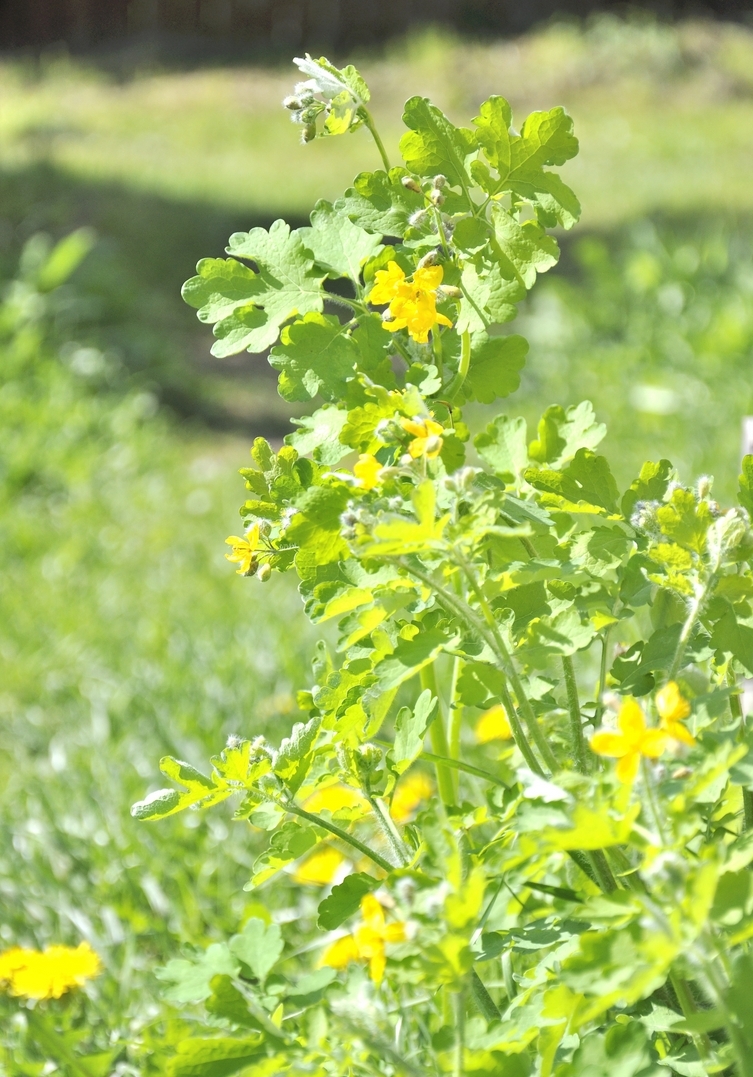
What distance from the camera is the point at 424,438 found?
834 mm

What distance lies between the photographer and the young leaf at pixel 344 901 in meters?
0.89

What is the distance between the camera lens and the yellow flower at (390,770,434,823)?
5.64 feet

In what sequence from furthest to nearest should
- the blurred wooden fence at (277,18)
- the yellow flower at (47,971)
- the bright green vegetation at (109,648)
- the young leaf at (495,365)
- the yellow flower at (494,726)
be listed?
the blurred wooden fence at (277,18)
the bright green vegetation at (109,648)
the yellow flower at (494,726)
the yellow flower at (47,971)
the young leaf at (495,365)

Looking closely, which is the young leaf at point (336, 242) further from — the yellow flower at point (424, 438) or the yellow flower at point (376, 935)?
the yellow flower at point (376, 935)

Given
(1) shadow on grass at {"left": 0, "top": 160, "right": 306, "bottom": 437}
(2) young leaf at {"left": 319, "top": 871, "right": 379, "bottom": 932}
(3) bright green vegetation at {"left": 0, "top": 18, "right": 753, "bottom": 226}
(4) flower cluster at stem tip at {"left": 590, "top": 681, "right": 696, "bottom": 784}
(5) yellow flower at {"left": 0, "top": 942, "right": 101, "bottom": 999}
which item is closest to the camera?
(4) flower cluster at stem tip at {"left": 590, "top": 681, "right": 696, "bottom": 784}

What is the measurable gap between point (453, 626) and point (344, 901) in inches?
8.5

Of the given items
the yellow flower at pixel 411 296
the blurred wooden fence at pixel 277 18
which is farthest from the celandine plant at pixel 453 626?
the blurred wooden fence at pixel 277 18

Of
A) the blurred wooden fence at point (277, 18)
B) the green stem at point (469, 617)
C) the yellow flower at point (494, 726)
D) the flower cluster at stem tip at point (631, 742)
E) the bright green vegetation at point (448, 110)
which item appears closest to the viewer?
the flower cluster at stem tip at point (631, 742)

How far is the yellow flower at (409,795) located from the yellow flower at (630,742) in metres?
1.02

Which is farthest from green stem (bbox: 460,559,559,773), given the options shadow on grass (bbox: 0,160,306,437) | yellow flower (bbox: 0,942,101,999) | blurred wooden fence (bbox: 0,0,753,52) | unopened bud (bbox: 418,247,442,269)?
blurred wooden fence (bbox: 0,0,753,52)

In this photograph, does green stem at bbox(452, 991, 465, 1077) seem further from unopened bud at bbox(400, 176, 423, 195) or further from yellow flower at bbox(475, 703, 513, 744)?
yellow flower at bbox(475, 703, 513, 744)

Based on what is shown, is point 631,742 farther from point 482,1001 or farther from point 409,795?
point 409,795

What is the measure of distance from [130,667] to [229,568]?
76 centimetres

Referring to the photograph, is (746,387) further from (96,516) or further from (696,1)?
(696,1)
